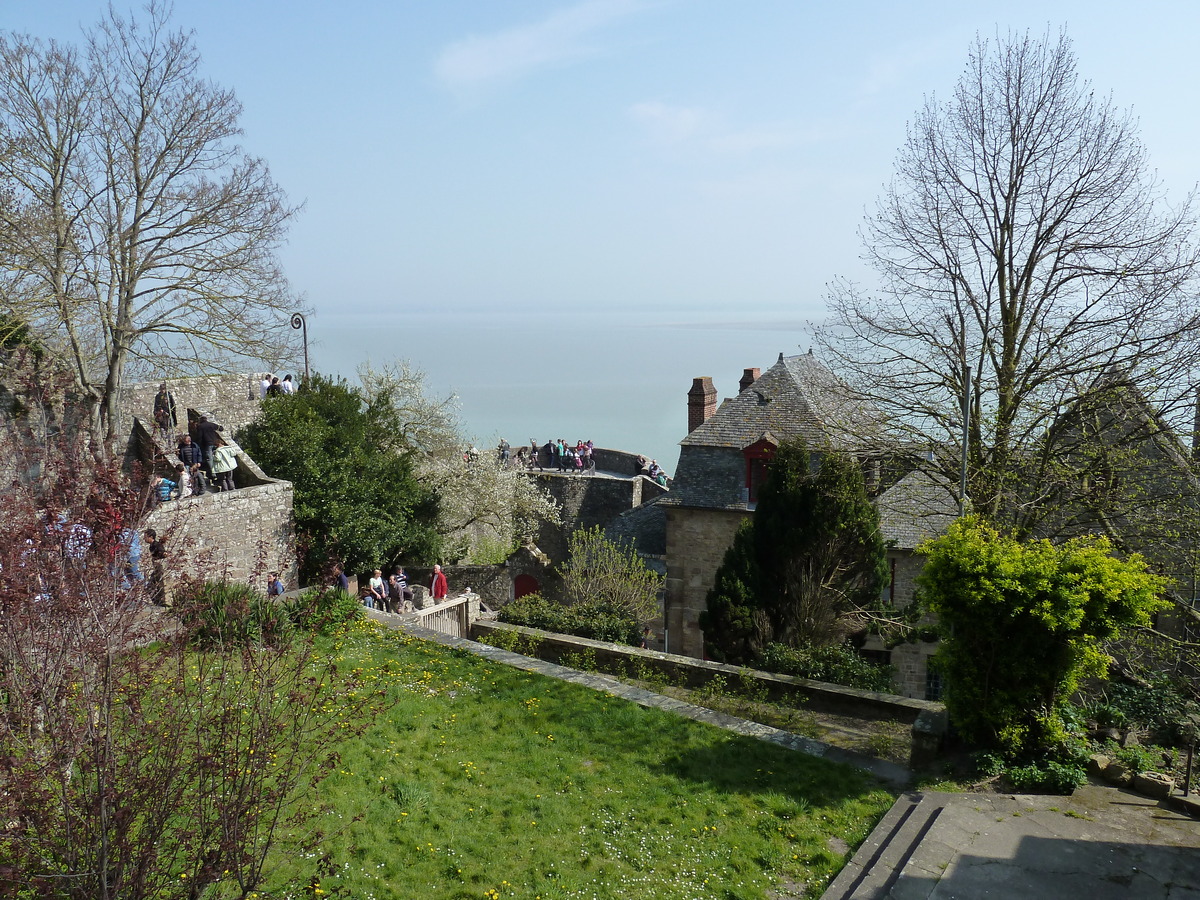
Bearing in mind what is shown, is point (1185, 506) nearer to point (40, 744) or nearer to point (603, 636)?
point (603, 636)

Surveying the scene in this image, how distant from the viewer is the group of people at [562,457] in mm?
39188

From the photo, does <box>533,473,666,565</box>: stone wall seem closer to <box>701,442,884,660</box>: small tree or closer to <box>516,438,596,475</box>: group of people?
<box>516,438,596,475</box>: group of people

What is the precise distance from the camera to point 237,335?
70.2ft

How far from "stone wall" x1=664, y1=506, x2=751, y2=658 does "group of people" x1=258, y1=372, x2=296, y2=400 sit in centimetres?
1133

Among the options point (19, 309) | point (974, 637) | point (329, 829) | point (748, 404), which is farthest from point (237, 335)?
point (974, 637)

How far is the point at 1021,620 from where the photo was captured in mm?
9781

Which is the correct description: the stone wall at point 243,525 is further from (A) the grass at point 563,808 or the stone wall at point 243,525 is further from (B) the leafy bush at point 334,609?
(A) the grass at point 563,808

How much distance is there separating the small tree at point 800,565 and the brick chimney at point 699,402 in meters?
10.9

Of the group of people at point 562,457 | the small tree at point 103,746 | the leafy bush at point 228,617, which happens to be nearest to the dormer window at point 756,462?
the leafy bush at point 228,617

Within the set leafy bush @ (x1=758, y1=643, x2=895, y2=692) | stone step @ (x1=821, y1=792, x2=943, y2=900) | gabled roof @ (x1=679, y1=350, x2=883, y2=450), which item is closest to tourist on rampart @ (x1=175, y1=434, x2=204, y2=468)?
gabled roof @ (x1=679, y1=350, x2=883, y2=450)

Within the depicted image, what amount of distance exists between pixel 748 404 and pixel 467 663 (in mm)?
13421

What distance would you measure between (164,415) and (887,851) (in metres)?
20.2

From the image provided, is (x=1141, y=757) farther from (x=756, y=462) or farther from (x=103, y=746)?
(x=756, y=462)

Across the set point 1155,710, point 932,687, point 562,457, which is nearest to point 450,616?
point 932,687
